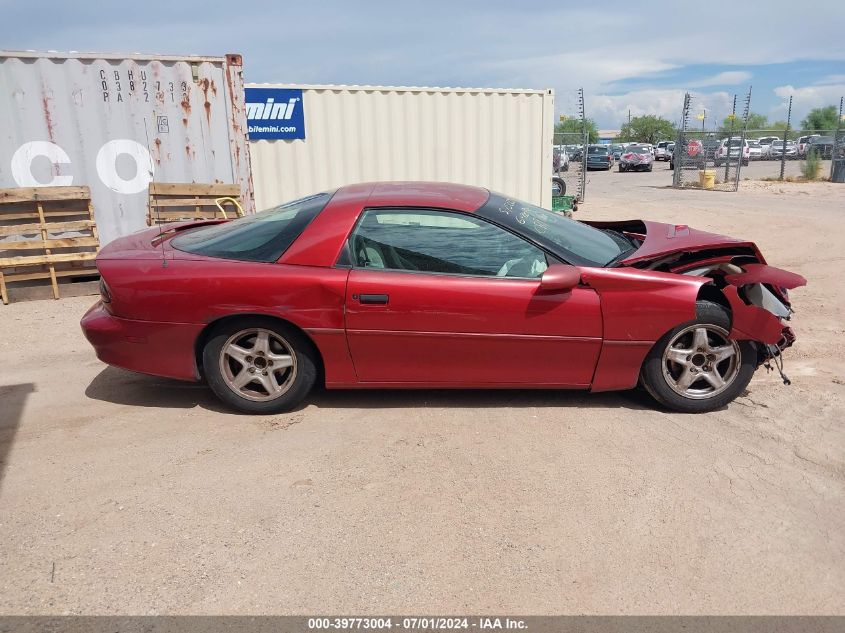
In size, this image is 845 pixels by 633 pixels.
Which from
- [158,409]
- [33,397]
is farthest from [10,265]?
[158,409]

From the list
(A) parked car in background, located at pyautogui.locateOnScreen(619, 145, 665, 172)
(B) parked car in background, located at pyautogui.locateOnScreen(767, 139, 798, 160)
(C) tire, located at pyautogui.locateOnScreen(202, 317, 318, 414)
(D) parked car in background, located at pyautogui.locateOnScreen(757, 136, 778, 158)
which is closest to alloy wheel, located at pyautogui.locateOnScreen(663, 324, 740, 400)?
(C) tire, located at pyautogui.locateOnScreen(202, 317, 318, 414)

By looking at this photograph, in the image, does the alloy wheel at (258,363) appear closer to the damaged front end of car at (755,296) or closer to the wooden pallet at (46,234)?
the damaged front end of car at (755,296)

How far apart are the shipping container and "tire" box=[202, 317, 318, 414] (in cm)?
565

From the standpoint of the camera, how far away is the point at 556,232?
4.08 metres

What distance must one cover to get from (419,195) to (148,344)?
6.29 ft

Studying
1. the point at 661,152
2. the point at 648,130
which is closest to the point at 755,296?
the point at 661,152

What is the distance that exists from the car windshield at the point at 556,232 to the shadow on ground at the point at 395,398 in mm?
940

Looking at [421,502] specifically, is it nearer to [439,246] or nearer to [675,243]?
[439,246]

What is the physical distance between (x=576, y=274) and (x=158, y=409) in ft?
9.07

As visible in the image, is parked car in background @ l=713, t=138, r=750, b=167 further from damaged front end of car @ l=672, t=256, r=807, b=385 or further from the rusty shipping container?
damaged front end of car @ l=672, t=256, r=807, b=385

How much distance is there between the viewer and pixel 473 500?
301 cm

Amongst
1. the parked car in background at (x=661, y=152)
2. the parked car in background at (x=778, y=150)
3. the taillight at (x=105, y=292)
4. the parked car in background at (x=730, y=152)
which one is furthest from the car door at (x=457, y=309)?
the parked car in background at (x=661, y=152)
